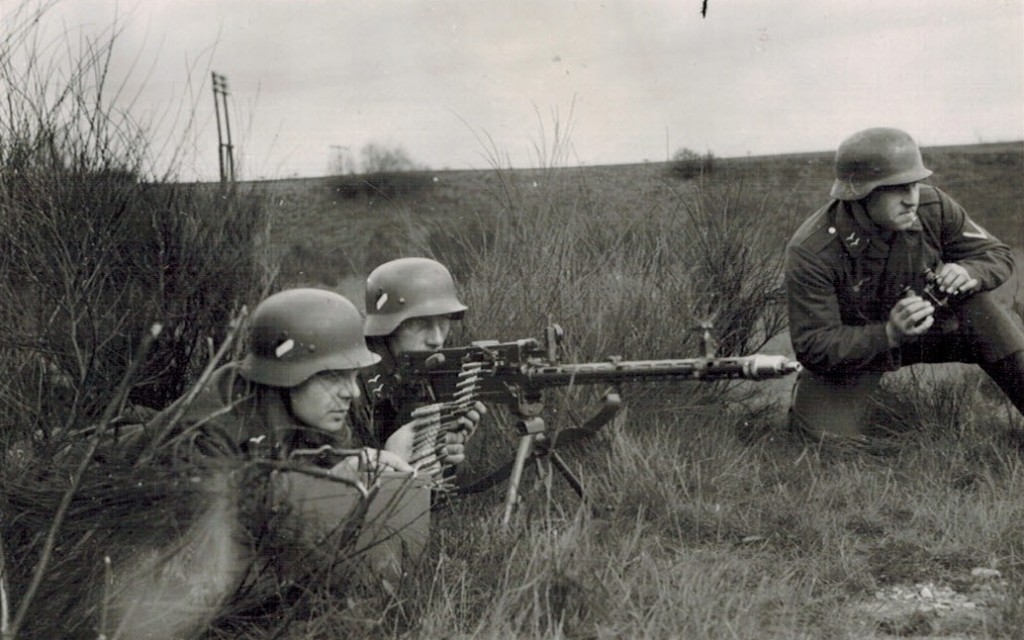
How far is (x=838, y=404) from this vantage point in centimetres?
624

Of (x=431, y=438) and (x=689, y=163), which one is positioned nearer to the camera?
(x=431, y=438)

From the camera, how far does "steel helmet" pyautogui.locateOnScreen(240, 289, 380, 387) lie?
408 cm

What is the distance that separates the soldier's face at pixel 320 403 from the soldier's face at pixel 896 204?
11.0 feet

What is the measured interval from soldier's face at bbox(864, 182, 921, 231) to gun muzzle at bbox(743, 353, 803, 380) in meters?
2.10

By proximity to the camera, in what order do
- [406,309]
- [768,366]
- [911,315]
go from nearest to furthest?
1. [768,366]
2. [406,309]
3. [911,315]

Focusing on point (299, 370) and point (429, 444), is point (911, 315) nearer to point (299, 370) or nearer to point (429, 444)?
point (429, 444)

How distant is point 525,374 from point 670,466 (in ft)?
3.55

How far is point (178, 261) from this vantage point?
543 centimetres

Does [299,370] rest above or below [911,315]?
above

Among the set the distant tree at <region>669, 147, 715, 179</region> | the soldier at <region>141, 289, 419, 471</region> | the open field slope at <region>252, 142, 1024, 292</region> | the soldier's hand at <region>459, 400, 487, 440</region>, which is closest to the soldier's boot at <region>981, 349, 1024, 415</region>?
the open field slope at <region>252, 142, 1024, 292</region>

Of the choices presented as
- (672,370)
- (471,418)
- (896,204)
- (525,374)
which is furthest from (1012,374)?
(471,418)

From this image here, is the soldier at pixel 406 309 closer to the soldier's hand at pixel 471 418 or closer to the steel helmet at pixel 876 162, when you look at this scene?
the soldier's hand at pixel 471 418

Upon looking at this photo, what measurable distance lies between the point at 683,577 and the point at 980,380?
4031mm

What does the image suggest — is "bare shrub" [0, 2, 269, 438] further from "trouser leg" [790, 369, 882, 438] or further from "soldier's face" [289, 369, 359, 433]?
"trouser leg" [790, 369, 882, 438]
